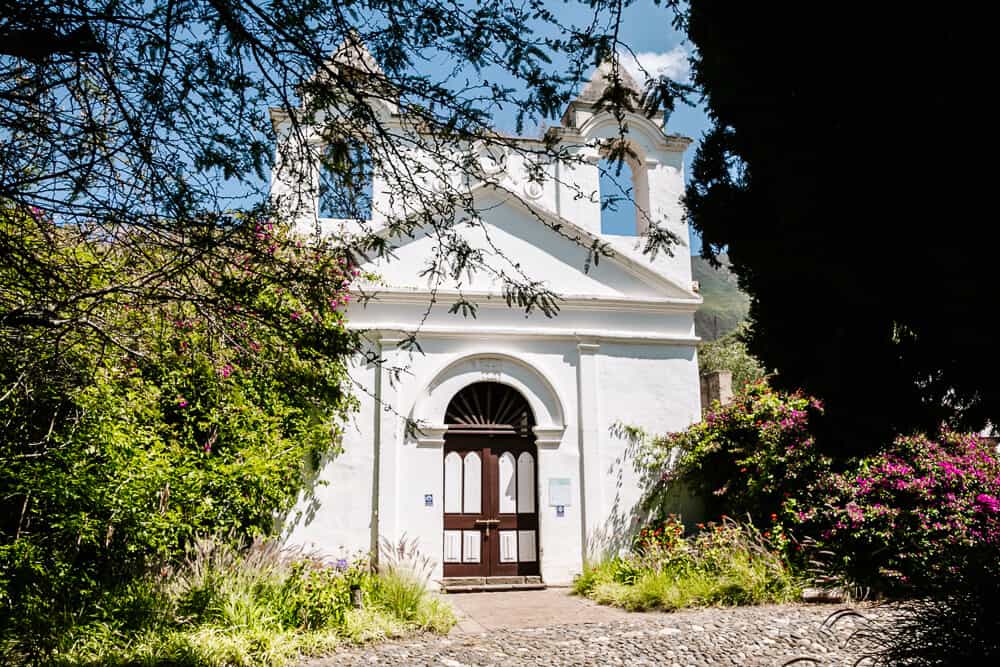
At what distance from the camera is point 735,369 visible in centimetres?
3116

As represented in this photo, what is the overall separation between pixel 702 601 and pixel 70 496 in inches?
264

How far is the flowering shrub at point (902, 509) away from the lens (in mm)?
8227

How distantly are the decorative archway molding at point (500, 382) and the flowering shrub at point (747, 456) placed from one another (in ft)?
5.51

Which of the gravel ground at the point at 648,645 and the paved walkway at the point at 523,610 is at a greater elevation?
the gravel ground at the point at 648,645

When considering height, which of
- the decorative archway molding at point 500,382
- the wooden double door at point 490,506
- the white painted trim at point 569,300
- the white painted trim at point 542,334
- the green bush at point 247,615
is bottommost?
the green bush at point 247,615

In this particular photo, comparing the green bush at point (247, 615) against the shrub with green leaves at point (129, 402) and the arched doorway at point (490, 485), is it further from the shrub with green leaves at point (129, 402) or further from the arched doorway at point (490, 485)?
the arched doorway at point (490, 485)

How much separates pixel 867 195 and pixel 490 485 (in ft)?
26.9

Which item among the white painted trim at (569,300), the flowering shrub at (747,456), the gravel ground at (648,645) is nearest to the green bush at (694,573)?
the flowering shrub at (747,456)

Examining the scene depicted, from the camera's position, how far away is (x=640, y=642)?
6523 millimetres

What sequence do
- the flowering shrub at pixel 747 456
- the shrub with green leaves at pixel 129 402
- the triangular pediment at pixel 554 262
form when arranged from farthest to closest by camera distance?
the triangular pediment at pixel 554 262 < the flowering shrub at pixel 747 456 < the shrub with green leaves at pixel 129 402

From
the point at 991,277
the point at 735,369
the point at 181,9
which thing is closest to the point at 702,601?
the point at 991,277

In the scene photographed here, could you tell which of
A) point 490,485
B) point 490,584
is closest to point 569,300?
point 490,485

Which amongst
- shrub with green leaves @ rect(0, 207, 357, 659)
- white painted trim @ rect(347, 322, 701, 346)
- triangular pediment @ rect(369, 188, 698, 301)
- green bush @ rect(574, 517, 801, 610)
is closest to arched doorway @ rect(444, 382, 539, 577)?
white painted trim @ rect(347, 322, 701, 346)

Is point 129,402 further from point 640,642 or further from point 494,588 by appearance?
point 494,588
